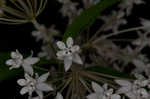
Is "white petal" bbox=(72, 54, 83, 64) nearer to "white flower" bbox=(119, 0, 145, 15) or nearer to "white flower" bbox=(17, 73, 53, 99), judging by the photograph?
"white flower" bbox=(17, 73, 53, 99)

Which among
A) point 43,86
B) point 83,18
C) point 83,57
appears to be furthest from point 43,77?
point 83,57

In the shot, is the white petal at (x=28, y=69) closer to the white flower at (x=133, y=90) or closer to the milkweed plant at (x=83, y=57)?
the milkweed plant at (x=83, y=57)

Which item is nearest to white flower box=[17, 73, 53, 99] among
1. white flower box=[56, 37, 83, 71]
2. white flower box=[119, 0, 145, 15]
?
white flower box=[56, 37, 83, 71]

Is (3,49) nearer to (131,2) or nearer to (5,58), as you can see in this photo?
(5,58)

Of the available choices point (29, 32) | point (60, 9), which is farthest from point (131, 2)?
point (29, 32)

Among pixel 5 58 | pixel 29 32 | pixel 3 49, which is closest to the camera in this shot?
pixel 5 58

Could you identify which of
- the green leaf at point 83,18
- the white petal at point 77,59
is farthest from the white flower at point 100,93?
the green leaf at point 83,18

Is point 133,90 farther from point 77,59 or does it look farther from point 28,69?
point 28,69

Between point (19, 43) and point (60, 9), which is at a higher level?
point (60, 9)
